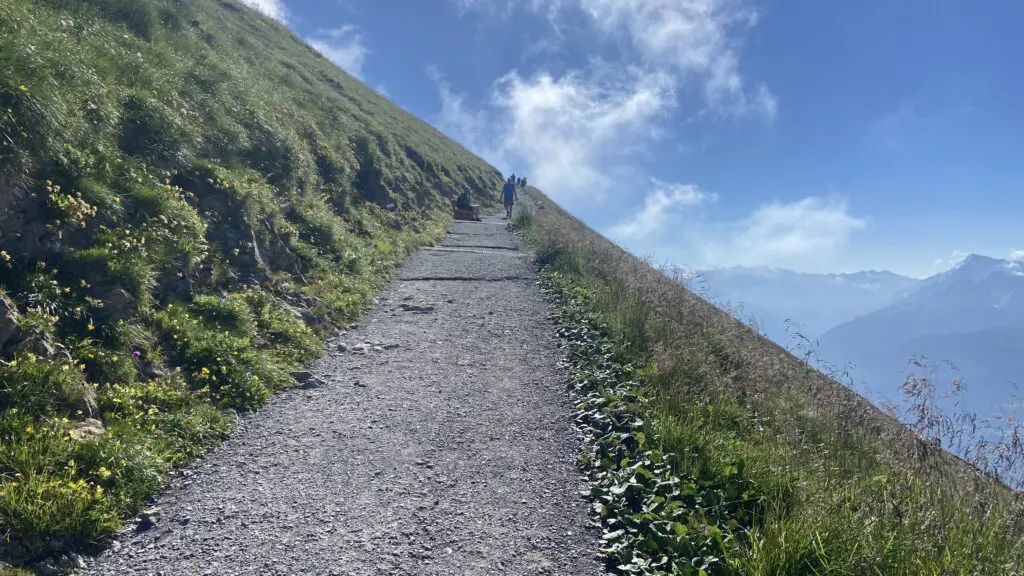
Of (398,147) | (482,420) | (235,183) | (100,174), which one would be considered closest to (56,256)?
(100,174)

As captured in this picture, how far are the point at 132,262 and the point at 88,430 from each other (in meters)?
3.18

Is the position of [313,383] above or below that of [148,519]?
above

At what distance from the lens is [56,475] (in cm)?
451

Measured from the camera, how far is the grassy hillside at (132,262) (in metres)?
4.89

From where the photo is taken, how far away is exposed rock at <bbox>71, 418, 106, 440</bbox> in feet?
16.4

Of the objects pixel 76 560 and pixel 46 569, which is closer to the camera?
pixel 46 569

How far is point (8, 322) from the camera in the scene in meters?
5.43

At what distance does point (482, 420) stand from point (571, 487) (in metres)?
1.85

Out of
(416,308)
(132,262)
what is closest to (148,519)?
(132,262)

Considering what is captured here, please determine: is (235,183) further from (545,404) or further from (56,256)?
(545,404)

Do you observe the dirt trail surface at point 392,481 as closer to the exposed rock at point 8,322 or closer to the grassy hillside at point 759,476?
the grassy hillside at point 759,476

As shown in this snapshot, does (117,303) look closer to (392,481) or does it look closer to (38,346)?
(38,346)

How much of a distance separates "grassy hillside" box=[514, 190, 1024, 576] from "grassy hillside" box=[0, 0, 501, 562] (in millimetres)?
4921

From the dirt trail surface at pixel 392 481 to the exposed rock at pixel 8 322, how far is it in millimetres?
2448
